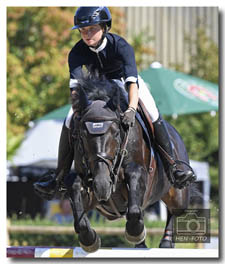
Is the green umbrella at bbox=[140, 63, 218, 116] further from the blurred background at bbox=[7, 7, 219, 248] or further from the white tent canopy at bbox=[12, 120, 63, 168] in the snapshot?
the white tent canopy at bbox=[12, 120, 63, 168]

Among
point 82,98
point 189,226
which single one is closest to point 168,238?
point 189,226

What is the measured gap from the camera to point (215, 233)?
309 inches

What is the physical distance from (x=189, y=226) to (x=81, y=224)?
2.19 metres

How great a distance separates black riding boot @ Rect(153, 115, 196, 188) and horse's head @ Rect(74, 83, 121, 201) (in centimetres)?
65

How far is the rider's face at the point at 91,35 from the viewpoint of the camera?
4.22 m

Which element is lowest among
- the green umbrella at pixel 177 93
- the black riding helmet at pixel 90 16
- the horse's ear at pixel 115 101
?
the green umbrella at pixel 177 93

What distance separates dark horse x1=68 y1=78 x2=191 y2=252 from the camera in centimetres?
390

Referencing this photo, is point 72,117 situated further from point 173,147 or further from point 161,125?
point 173,147

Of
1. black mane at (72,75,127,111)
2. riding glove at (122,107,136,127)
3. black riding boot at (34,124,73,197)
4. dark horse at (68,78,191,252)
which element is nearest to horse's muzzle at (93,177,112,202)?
dark horse at (68,78,191,252)

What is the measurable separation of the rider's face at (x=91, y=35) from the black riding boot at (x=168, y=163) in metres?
0.89

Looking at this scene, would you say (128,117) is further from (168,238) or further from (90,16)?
(168,238)

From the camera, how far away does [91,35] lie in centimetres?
422

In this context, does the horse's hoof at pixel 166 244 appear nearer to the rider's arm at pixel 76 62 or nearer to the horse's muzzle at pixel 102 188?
the horse's muzzle at pixel 102 188

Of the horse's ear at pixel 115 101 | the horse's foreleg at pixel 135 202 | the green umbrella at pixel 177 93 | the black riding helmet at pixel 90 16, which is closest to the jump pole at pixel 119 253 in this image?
the horse's foreleg at pixel 135 202
